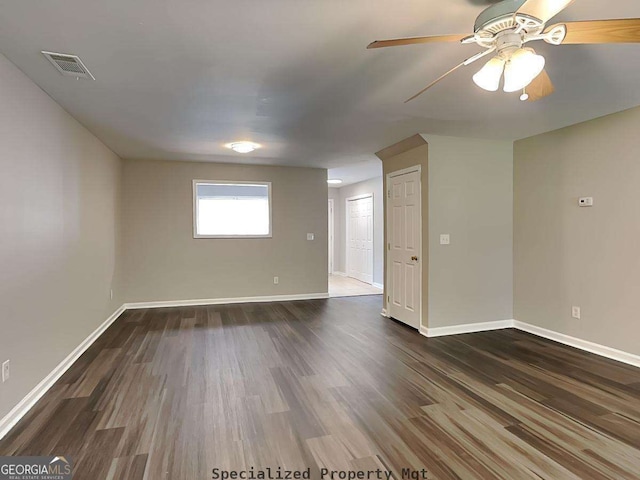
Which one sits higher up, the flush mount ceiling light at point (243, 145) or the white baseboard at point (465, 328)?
the flush mount ceiling light at point (243, 145)

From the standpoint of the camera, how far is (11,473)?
6.16 ft

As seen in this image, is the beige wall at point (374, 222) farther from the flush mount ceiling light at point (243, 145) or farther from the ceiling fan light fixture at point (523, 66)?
the ceiling fan light fixture at point (523, 66)

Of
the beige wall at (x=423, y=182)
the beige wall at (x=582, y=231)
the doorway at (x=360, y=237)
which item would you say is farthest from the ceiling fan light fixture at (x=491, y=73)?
the doorway at (x=360, y=237)

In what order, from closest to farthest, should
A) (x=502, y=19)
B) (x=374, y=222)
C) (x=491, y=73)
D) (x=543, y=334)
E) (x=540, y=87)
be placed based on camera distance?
1. (x=502, y=19)
2. (x=491, y=73)
3. (x=540, y=87)
4. (x=543, y=334)
5. (x=374, y=222)

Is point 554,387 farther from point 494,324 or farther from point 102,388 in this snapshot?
point 102,388

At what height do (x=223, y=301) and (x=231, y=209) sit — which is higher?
(x=231, y=209)

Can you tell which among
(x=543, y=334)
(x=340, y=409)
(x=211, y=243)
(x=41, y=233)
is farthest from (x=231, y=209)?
(x=543, y=334)

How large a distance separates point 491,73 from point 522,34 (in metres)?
0.21

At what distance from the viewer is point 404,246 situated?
15.6 feet

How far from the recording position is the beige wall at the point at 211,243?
5.71m

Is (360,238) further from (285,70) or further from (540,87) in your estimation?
(540,87)

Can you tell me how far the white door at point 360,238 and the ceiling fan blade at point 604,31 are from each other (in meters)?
6.63

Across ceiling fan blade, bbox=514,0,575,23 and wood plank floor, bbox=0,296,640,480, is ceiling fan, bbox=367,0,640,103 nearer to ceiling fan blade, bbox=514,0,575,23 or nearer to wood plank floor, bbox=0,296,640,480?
ceiling fan blade, bbox=514,0,575,23

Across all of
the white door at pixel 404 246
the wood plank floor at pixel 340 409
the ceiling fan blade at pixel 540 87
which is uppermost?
the ceiling fan blade at pixel 540 87
